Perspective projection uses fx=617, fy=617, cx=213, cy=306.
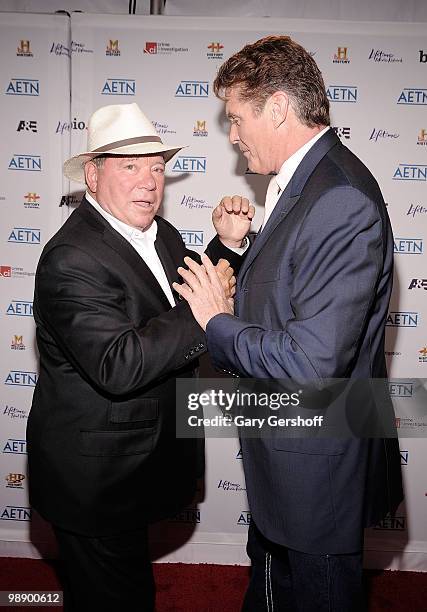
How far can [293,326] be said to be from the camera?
1.53 metres

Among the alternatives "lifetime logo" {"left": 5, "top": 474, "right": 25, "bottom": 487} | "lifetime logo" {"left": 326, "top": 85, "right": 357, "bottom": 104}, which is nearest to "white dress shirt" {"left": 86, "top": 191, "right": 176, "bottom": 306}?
"lifetime logo" {"left": 326, "top": 85, "right": 357, "bottom": 104}

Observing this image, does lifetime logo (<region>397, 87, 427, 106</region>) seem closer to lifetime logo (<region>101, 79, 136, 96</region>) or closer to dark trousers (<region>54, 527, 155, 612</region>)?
lifetime logo (<region>101, 79, 136, 96</region>)

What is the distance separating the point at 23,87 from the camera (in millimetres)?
2920

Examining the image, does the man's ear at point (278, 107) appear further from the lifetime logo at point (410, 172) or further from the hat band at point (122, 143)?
the lifetime logo at point (410, 172)

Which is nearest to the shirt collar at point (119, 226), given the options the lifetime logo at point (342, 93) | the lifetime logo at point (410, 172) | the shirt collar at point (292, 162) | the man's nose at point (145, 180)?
the man's nose at point (145, 180)

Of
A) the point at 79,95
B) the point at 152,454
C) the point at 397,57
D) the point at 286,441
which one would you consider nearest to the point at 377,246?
the point at 286,441

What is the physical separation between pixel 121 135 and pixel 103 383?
805 millimetres

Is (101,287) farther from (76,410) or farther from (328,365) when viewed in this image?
(328,365)

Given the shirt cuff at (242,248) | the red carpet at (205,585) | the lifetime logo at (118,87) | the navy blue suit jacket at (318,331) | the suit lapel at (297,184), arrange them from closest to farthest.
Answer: the navy blue suit jacket at (318,331) < the suit lapel at (297,184) < the shirt cuff at (242,248) < the red carpet at (205,585) < the lifetime logo at (118,87)

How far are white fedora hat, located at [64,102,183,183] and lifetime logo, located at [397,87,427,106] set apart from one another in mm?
1357

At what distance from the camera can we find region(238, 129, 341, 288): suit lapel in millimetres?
1678

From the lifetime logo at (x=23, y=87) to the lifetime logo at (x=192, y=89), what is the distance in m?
0.67

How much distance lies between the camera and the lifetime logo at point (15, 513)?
3240mm

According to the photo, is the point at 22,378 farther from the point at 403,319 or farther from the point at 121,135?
the point at 403,319
